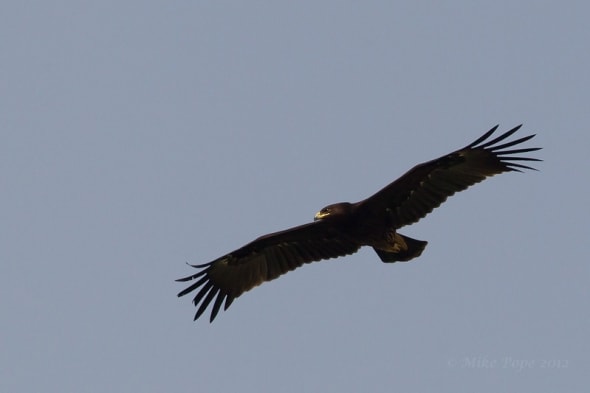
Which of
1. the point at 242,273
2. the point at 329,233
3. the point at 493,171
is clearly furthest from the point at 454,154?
the point at 242,273

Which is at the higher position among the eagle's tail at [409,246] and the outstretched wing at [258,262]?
the outstretched wing at [258,262]

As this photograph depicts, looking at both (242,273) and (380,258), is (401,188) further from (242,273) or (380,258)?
(242,273)

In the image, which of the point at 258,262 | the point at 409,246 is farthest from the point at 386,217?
the point at 258,262

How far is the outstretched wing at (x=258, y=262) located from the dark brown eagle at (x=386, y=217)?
0.02 meters

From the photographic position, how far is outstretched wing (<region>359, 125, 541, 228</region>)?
24734 mm

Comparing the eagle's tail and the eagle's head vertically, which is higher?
the eagle's head

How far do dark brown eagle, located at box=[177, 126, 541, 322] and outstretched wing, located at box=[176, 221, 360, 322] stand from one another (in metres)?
0.02

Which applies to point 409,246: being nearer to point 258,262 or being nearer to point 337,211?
point 337,211

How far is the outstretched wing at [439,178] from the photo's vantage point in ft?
81.1

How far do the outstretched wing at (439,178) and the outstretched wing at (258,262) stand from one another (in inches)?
47.2

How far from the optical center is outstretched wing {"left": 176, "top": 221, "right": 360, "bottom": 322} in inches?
1027

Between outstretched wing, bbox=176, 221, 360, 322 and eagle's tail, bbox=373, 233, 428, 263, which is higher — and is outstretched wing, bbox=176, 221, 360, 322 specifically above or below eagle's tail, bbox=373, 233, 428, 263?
above

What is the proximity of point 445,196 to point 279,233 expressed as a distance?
285 cm

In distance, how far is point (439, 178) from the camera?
82.2 feet
